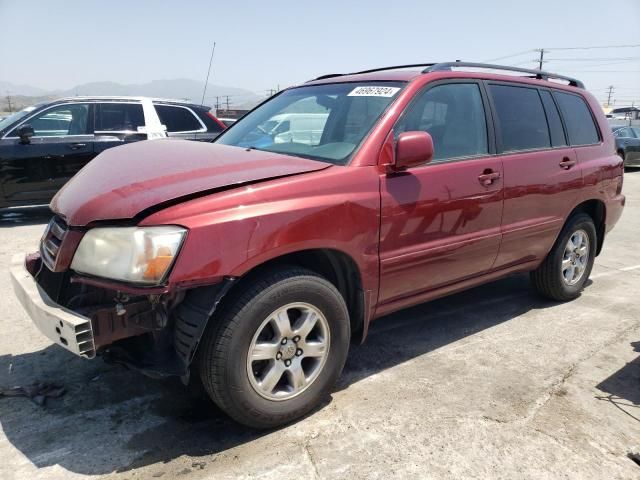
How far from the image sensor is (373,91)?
125 inches

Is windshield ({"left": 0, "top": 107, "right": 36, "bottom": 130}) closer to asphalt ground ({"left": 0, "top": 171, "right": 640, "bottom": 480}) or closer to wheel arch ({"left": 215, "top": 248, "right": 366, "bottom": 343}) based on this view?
asphalt ground ({"left": 0, "top": 171, "right": 640, "bottom": 480})

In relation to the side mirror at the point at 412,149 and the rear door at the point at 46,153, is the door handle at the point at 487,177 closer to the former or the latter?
the side mirror at the point at 412,149

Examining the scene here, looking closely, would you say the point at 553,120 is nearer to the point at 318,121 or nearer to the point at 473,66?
the point at 473,66

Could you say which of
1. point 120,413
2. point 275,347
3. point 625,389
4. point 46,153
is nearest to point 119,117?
point 46,153

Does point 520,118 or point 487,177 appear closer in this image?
point 487,177

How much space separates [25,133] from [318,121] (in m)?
5.45

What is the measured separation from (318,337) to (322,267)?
15.3 inches

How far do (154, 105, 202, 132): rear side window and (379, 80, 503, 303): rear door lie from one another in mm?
5485

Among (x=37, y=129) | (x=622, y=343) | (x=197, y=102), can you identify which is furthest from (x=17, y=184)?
(x=622, y=343)

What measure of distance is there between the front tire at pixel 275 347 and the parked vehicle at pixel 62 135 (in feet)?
19.2

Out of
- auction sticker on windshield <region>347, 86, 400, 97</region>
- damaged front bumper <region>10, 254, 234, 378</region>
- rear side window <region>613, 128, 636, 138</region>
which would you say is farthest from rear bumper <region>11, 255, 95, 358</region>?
rear side window <region>613, 128, 636, 138</region>

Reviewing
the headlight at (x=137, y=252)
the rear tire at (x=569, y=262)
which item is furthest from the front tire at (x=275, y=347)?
the rear tire at (x=569, y=262)

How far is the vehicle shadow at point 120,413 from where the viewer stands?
2381 millimetres

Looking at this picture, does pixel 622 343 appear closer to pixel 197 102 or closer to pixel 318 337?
pixel 318 337
